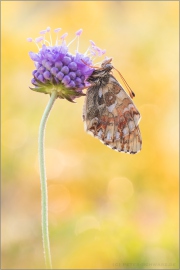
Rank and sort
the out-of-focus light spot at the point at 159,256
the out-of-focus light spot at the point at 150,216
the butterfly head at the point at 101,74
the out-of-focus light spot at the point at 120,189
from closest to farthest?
the butterfly head at the point at 101,74, the out-of-focus light spot at the point at 159,256, the out-of-focus light spot at the point at 150,216, the out-of-focus light spot at the point at 120,189

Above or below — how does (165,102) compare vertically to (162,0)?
below

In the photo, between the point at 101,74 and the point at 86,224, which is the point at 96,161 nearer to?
the point at 86,224

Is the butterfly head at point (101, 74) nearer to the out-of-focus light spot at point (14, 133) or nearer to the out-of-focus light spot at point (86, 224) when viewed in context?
the out-of-focus light spot at point (86, 224)

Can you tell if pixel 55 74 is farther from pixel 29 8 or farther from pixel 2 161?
pixel 29 8

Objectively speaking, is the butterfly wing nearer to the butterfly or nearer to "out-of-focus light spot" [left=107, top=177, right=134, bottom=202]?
the butterfly

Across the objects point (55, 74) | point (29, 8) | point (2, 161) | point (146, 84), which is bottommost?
point (2, 161)

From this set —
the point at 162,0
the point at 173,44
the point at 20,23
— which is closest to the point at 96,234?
the point at 173,44

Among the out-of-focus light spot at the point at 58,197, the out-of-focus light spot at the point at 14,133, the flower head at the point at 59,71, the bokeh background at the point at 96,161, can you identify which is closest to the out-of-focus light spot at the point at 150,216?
the bokeh background at the point at 96,161

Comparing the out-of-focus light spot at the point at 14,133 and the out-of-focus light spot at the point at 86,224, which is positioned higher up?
the out-of-focus light spot at the point at 14,133
